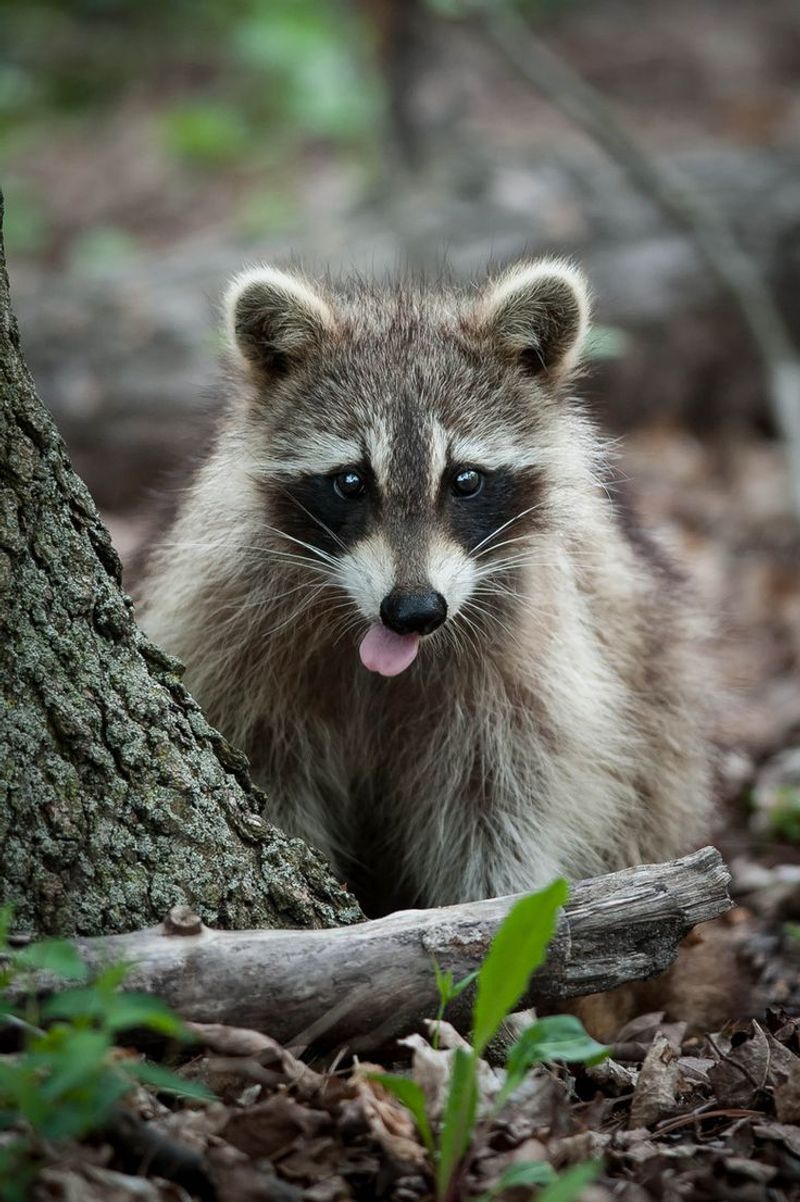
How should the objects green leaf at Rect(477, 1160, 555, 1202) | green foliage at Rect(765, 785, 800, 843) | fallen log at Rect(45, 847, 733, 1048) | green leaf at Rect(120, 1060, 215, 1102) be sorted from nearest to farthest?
green leaf at Rect(120, 1060, 215, 1102)
green leaf at Rect(477, 1160, 555, 1202)
fallen log at Rect(45, 847, 733, 1048)
green foliage at Rect(765, 785, 800, 843)

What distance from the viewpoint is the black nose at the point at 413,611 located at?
347 centimetres

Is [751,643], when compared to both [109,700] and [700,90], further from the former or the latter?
[700,90]

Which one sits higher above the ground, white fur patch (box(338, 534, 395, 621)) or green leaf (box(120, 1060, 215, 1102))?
white fur patch (box(338, 534, 395, 621))

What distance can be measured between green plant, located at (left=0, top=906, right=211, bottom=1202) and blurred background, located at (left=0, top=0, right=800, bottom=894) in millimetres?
2619

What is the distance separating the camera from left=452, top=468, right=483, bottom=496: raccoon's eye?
3.84 metres

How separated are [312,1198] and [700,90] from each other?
496 inches

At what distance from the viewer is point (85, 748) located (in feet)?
9.25

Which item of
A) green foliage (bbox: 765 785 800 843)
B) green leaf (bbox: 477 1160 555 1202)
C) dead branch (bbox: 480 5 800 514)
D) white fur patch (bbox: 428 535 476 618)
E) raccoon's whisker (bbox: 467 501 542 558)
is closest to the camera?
green leaf (bbox: 477 1160 555 1202)

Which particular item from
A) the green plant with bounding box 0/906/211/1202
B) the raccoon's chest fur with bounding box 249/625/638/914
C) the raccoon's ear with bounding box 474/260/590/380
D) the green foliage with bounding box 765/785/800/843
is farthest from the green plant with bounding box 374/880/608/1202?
the green foliage with bounding box 765/785/800/843

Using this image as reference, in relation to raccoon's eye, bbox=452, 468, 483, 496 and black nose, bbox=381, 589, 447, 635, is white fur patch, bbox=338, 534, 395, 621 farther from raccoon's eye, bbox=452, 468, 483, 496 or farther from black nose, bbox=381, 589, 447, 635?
raccoon's eye, bbox=452, 468, 483, 496

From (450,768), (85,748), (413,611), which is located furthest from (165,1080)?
(450,768)

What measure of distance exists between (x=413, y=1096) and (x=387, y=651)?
141 cm

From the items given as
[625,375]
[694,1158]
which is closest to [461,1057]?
[694,1158]

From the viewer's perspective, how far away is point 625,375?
27.0 feet
